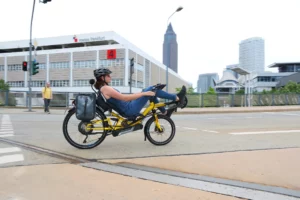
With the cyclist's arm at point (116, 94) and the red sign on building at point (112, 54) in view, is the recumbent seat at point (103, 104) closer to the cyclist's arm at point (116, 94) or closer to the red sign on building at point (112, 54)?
the cyclist's arm at point (116, 94)

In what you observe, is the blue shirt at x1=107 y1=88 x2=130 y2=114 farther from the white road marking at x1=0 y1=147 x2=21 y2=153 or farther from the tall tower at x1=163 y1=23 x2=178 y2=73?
the tall tower at x1=163 y1=23 x2=178 y2=73

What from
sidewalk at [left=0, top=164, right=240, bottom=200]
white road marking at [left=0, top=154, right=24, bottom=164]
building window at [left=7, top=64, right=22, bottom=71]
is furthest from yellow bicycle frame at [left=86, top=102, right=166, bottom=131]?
building window at [left=7, top=64, right=22, bottom=71]

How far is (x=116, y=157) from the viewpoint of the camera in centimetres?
410

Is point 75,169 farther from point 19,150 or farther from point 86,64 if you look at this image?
point 86,64

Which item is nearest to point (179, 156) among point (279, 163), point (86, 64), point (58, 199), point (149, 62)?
point (279, 163)

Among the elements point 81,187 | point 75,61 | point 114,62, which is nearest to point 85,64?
point 75,61

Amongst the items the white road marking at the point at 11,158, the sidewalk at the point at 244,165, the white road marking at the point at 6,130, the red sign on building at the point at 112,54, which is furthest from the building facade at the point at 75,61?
the sidewalk at the point at 244,165

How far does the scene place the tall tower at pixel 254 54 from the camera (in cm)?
18012

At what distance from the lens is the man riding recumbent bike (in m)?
4.57

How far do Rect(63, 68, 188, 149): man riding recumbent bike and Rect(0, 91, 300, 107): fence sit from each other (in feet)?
52.5

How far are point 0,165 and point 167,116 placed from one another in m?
2.81

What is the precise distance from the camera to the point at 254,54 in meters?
180

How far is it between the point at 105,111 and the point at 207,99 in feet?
76.5

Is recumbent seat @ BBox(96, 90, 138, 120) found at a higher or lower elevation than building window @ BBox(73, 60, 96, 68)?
lower
